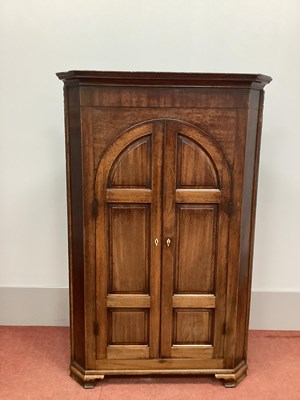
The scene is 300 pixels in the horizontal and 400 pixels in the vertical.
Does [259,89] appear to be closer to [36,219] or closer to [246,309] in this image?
[246,309]

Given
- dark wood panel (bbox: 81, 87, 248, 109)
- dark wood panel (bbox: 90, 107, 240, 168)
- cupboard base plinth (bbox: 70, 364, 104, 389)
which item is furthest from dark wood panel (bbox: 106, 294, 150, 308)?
dark wood panel (bbox: 81, 87, 248, 109)

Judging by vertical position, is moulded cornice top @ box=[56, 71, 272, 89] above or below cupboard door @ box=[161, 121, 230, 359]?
above

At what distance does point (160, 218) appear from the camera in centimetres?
210

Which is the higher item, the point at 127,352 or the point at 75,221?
the point at 75,221

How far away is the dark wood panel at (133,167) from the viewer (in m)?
2.04

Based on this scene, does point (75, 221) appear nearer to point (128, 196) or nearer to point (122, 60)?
point (128, 196)

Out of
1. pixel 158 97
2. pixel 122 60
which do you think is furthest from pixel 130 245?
pixel 122 60

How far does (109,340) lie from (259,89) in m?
1.49

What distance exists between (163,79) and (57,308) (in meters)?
1.72

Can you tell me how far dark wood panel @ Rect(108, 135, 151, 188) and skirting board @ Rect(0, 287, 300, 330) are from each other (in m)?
1.12

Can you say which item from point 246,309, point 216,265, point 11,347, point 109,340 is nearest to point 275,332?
point 246,309

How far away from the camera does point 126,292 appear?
2.19 metres

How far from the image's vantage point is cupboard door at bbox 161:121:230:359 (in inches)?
80.7

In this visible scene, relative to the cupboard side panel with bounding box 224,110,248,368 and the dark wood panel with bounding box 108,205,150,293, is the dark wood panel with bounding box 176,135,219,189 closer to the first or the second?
the cupboard side panel with bounding box 224,110,248,368
